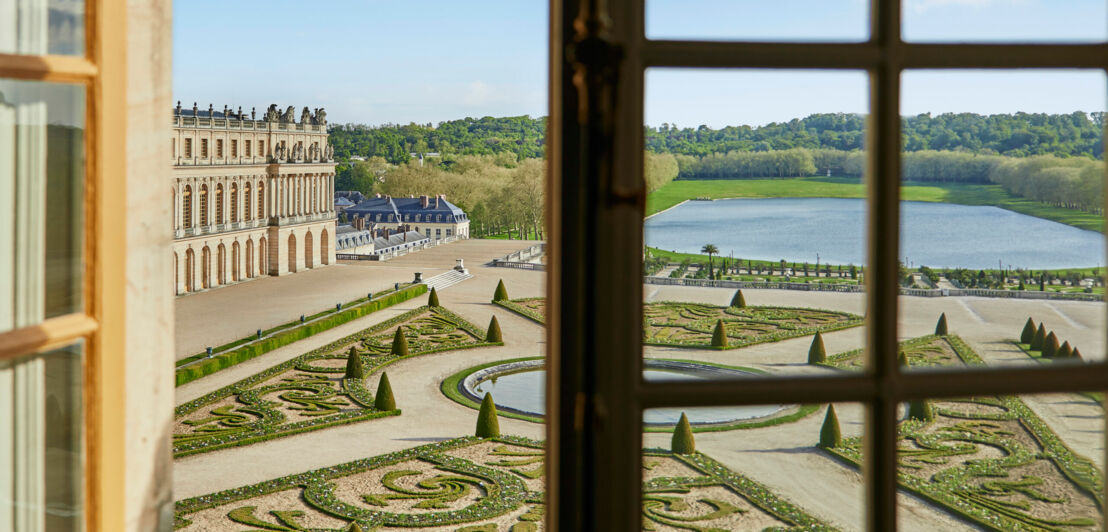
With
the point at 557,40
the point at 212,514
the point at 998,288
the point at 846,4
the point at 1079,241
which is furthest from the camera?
the point at 212,514

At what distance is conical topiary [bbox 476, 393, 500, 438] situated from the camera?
1070cm

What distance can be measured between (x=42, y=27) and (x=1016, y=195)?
1105mm

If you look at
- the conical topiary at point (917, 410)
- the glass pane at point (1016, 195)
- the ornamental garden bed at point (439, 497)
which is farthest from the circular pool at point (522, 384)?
the glass pane at point (1016, 195)

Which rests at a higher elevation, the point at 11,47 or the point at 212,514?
the point at 11,47

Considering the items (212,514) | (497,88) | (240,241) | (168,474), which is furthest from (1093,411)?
(497,88)

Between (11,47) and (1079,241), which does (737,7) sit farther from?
(11,47)

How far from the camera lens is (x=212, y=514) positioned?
26.7ft

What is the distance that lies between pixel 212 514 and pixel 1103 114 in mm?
8403

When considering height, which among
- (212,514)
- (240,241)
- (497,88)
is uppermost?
(497,88)

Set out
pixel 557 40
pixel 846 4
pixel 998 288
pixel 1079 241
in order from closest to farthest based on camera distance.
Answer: pixel 557 40
pixel 846 4
pixel 1079 241
pixel 998 288

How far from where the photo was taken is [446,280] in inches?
947

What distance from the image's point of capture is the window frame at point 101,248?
771 millimetres

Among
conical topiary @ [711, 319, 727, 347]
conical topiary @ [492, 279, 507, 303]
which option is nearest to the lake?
conical topiary @ [711, 319, 727, 347]

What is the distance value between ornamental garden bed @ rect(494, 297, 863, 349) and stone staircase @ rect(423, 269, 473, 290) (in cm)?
443
